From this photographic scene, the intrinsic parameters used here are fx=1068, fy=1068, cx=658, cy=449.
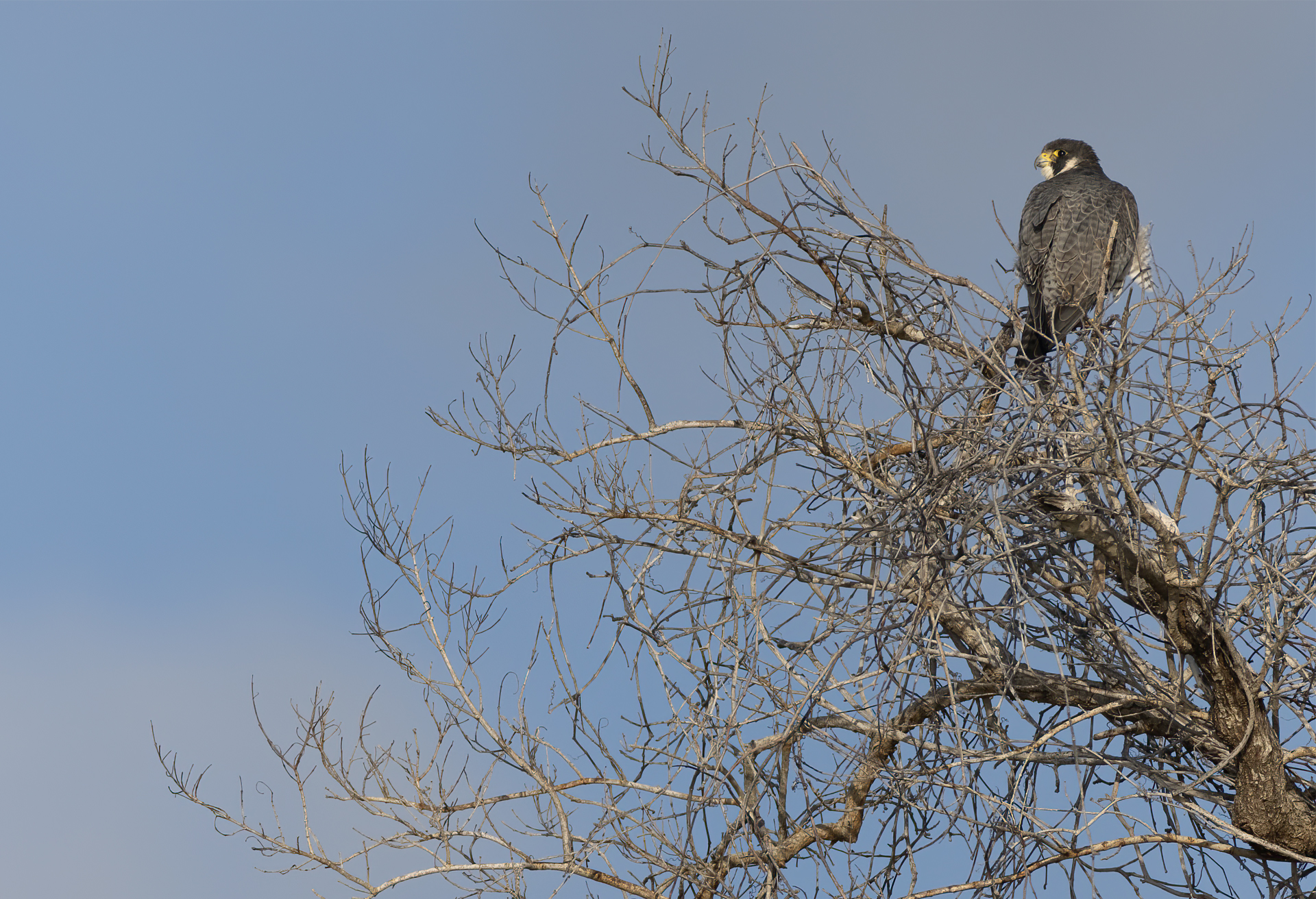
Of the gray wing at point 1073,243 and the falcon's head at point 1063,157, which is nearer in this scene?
the gray wing at point 1073,243

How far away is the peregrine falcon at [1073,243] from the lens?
7.20 metres

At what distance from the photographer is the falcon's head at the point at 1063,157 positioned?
29.8ft

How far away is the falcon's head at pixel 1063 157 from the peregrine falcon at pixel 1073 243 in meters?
0.76

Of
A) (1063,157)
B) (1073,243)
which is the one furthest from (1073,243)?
(1063,157)

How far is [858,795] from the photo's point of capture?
5.47 metres

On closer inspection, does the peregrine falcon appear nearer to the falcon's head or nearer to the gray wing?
the gray wing

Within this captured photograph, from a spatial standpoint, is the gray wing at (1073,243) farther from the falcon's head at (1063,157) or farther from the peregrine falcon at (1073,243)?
the falcon's head at (1063,157)

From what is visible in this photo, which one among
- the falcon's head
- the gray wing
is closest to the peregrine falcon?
the gray wing

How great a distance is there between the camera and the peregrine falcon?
7203 mm

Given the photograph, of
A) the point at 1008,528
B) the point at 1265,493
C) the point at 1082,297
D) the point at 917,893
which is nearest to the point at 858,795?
the point at 917,893

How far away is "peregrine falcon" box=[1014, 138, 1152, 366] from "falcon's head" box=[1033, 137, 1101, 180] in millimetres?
762

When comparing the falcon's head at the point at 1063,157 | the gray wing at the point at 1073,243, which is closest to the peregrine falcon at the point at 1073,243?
the gray wing at the point at 1073,243

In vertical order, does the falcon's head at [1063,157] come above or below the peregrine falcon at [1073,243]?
above

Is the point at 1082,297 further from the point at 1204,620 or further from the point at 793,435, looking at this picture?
the point at 793,435
